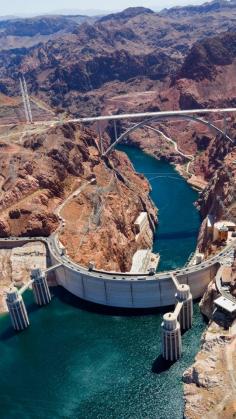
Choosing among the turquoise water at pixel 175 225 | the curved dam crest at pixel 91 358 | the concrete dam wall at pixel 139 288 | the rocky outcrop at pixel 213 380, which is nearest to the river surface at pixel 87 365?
the curved dam crest at pixel 91 358

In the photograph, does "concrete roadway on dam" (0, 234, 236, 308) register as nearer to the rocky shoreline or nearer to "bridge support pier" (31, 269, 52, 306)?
"bridge support pier" (31, 269, 52, 306)

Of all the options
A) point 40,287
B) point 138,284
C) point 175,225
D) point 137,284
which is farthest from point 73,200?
point 138,284

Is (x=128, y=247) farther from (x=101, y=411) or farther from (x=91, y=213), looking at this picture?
(x=101, y=411)

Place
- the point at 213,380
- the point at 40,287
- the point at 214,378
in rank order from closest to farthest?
the point at 213,380 → the point at 214,378 → the point at 40,287

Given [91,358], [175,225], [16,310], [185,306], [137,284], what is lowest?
[175,225]

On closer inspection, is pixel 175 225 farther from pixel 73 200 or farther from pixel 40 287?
pixel 40 287

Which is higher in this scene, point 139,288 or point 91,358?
point 139,288

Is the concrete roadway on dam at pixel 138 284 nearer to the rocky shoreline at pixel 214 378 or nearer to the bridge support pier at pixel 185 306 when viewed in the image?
the bridge support pier at pixel 185 306
